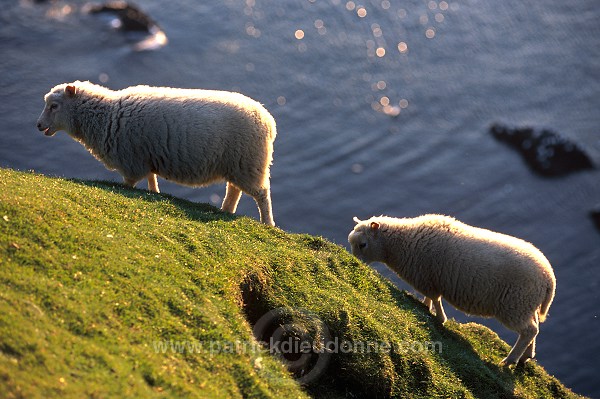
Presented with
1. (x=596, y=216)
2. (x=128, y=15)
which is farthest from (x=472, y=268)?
(x=128, y=15)

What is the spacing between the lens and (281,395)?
986cm

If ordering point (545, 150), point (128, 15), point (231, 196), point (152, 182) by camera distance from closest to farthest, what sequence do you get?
point (152, 182)
point (231, 196)
point (545, 150)
point (128, 15)

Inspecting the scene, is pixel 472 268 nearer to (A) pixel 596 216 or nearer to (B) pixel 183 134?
(B) pixel 183 134

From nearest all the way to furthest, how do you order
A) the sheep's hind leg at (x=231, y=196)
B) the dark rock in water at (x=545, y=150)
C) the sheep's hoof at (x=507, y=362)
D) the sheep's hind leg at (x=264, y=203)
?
the sheep's hoof at (x=507, y=362)
the sheep's hind leg at (x=264, y=203)
the sheep's hind leg at (x=231, y=196)
the dark rock in water at (x=545, y=150)

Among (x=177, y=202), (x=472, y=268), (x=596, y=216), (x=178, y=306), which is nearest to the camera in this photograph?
(x=178, y=306)

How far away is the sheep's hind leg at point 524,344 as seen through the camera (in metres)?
13.7

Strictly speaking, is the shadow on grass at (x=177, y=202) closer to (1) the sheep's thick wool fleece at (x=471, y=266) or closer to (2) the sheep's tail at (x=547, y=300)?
(1) the sheep's thick wool fleece at (x=471, y=266)

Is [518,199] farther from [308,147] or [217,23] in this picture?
[217,23]

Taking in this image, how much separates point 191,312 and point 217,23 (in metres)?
28.3

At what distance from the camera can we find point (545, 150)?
108ft

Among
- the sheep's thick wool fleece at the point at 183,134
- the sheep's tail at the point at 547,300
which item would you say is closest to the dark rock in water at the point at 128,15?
the sheep's thick wool fleece at the point at 183,134

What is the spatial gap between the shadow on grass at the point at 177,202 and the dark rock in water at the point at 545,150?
21.6 meters

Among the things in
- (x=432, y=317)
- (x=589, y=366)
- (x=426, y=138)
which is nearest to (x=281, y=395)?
(x=432, y=317)

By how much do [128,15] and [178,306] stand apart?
93.2 ft
